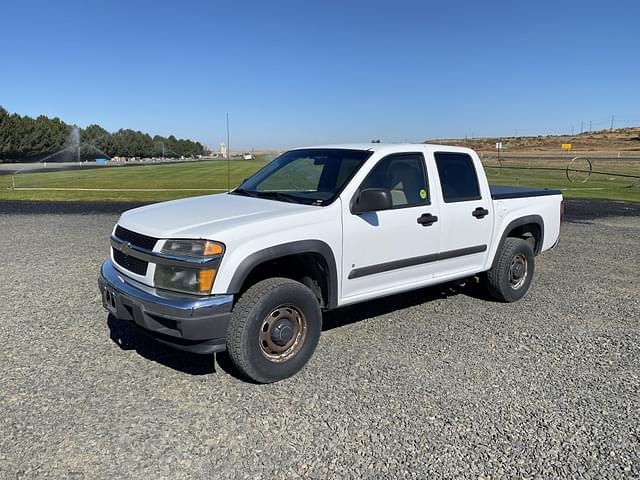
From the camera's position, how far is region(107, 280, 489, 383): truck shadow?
4.27 metres

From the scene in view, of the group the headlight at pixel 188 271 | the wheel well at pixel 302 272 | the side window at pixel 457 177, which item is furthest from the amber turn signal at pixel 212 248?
the side window at pixel 457 177

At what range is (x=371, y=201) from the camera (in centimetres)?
420

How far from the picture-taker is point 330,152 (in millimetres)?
5094

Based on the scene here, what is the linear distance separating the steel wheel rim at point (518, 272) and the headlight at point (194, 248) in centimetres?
373

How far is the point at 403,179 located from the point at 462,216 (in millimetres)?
791

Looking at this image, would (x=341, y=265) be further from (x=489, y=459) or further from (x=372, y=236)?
(x=489, y=459)

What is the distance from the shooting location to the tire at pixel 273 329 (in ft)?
12.1


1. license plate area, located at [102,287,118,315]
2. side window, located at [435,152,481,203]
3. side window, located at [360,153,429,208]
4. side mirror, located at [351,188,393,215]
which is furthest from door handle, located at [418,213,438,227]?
license plate area, located at [102,287,118,315]

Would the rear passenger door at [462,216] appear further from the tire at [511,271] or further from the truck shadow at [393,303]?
the truck shadow at [393,303]

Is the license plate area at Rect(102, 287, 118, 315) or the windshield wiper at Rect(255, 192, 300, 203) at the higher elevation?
the windshield wiper at Rect(255, 192, 300, 203)

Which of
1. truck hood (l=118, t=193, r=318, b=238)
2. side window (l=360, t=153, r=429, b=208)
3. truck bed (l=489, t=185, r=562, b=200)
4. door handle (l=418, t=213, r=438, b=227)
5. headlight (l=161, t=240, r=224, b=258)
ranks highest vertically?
side window (l=360, t=153, r=429, b=208)

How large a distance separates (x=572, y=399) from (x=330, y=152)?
2.96 metres

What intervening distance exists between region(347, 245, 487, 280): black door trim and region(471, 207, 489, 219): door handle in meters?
0.32

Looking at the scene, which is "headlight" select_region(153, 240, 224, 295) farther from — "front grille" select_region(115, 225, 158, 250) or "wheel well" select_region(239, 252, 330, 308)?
"wheel well" select_region(239, 252, 330, 308)
